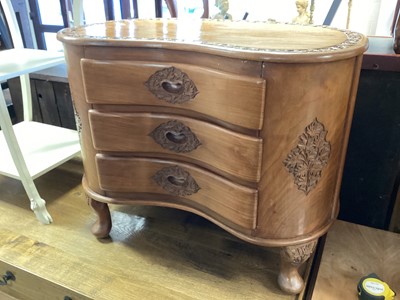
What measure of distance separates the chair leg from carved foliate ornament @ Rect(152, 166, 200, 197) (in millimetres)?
484

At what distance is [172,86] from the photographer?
88 cm

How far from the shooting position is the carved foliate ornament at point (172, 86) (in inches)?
33.8

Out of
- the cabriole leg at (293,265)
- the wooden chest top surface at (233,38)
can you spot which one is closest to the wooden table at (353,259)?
the cabriole leg at (293,265)

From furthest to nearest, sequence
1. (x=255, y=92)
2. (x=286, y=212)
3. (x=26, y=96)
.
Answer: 1. (x=26, y=96)
2. (x=286, y=212)
3. (x=255, y=92)

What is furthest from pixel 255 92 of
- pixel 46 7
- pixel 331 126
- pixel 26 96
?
pixel 46 7

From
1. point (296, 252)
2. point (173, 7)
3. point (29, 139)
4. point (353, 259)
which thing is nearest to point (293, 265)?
point (296, 252)

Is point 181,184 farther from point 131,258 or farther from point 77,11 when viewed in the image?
point 77,11

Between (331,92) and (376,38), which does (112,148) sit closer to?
(331,92)

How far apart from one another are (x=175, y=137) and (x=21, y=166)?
1.91ft

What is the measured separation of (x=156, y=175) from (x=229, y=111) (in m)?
0.31

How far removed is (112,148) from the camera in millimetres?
1001

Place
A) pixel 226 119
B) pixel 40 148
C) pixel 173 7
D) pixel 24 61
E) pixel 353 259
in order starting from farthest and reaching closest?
pixel 173 7 → pixel 40 148 → pixel 24 61 → pixel 353 259 → pixel 226 119

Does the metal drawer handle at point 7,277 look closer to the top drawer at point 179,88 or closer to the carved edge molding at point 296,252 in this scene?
the top drawer at point 179,88

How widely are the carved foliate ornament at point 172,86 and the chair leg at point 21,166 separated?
53 cm
